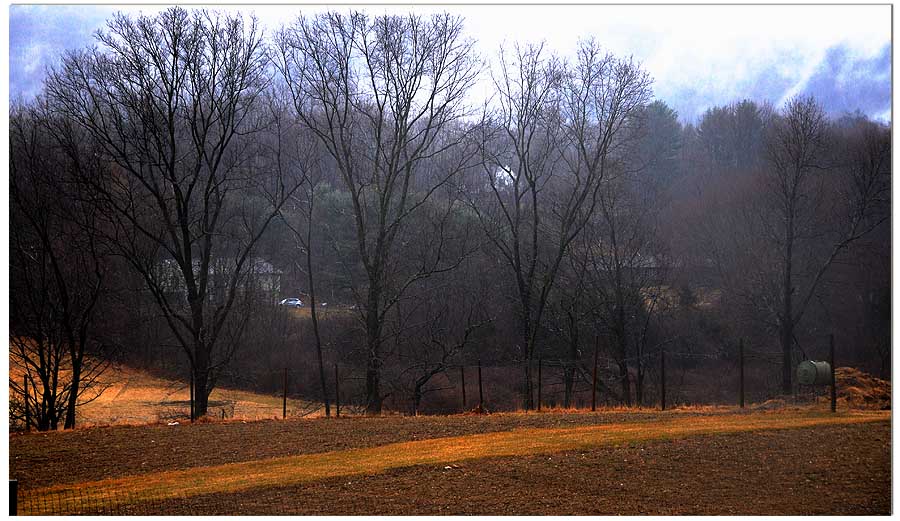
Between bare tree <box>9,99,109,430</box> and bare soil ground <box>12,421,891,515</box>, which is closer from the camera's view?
bare soil ground <box>12,421,891,515</box>

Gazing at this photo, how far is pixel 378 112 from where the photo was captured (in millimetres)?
12586

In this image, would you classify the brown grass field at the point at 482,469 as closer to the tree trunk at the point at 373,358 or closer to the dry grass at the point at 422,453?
the dry grass at the point at 422,453

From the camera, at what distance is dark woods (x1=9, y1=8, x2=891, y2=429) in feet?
35.1

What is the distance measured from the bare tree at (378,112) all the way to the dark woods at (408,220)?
0.05 m

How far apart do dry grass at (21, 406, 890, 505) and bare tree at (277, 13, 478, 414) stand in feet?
19.0

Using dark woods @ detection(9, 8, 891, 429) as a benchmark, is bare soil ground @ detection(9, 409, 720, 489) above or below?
below

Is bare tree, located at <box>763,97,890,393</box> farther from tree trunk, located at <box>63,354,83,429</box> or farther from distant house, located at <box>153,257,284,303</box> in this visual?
tree trunk, located at <box>63,354,83,429</box>

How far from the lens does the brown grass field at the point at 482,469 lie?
5531mm

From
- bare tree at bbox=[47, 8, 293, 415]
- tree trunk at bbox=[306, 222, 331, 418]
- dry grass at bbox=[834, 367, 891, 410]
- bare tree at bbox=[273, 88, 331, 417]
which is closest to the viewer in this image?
dry grass at bbox=[834, 367, 891, 410]

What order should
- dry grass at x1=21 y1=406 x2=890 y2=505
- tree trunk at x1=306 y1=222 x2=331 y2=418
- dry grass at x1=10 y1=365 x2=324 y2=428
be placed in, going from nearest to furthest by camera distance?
dry grass at x1=21 y1=406 x2=890 y2=505 → dry grass at x1=10 y1=365 x2=324 y2=428 → tree trunk at x1=306 y1=222 x2=331 y2=418

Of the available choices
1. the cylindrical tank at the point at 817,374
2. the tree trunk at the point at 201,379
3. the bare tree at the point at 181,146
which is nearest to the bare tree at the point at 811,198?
the cylindrical tank at the point at 817,374

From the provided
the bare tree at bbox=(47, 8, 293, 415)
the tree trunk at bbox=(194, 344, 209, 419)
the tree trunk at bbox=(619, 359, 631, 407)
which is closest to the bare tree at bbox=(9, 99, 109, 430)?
the bare tree at bbox=(47, 8, 293, 415)

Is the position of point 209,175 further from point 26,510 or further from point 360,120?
point 26,510

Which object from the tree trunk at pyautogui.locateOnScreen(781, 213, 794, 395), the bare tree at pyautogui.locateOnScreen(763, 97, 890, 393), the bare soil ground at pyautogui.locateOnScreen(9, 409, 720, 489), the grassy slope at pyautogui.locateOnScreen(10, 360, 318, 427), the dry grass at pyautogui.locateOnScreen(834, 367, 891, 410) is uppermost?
the bare tree at pyautogui.locateOnScreen(763, 97, 890, 393)
